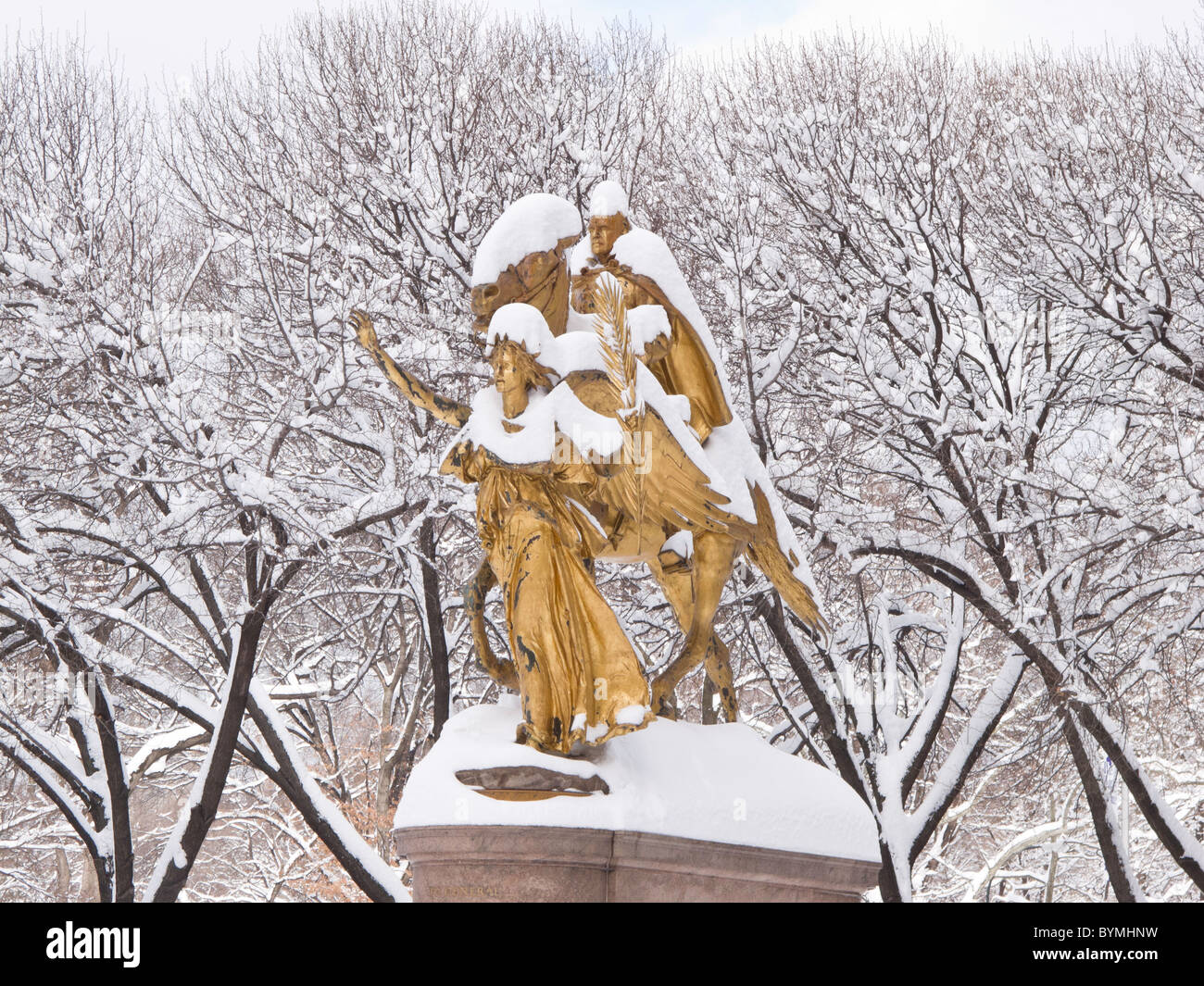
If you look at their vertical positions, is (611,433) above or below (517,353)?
below

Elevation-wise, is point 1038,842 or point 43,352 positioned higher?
point 43,352

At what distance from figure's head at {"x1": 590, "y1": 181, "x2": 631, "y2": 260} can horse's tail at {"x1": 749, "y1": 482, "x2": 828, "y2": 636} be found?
1180mm

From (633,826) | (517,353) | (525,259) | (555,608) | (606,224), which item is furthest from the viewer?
(606,224)

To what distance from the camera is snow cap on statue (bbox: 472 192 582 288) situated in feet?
17.5

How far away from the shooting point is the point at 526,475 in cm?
497

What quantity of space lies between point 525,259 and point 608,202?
0.62 meters

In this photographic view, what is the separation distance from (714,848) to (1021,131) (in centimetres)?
897

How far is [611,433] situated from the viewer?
5.01 m

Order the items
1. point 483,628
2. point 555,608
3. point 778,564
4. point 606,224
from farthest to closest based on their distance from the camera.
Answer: point 606,224 → point 778,564 → point 483,628 → point 555,608

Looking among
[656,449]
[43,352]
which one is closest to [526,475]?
[656,449]

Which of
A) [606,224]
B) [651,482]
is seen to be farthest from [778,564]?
[606,224]

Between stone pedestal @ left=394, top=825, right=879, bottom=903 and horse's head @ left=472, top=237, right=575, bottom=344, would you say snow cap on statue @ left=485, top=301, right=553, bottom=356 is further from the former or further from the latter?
stone pedestal @ left=394, top=825, right=879, bottom=903

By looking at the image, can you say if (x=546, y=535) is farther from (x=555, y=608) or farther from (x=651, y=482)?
(x=651, y=482)

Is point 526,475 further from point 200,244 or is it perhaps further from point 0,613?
point 200,244
